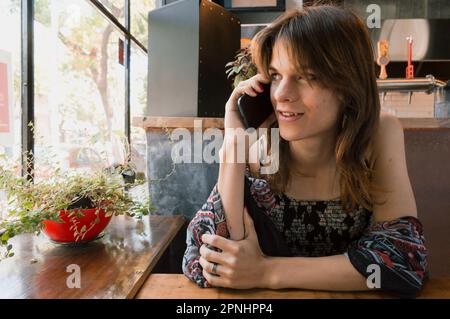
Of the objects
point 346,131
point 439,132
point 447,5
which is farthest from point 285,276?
point 447,5

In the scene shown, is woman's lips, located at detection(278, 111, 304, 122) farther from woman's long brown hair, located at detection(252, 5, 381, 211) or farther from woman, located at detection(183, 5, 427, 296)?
woman's long brown hair, located at detection(252, 5, 381, 211)

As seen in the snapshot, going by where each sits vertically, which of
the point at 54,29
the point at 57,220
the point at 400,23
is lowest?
the point at 57,220

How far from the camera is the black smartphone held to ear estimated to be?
110 centimetres

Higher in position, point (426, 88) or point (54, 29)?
point (54, 29)

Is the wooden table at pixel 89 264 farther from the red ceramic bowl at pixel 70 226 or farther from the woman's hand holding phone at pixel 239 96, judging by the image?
the woman's hand holding phone at pixel 239 96

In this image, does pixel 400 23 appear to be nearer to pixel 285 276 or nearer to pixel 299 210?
pixel 299 210

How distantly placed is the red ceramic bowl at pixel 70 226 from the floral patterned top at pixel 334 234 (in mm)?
314

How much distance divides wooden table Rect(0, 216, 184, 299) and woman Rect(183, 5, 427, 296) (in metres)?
0.15

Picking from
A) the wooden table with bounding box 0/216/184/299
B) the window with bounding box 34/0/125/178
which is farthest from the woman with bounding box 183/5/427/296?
the window with bounding box 34/0/125/178

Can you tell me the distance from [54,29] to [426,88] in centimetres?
247

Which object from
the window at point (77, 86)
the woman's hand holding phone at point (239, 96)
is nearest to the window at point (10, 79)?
the window at point (77, 86)

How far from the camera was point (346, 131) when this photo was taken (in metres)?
1.04

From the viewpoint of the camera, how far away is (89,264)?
0.97 meters
